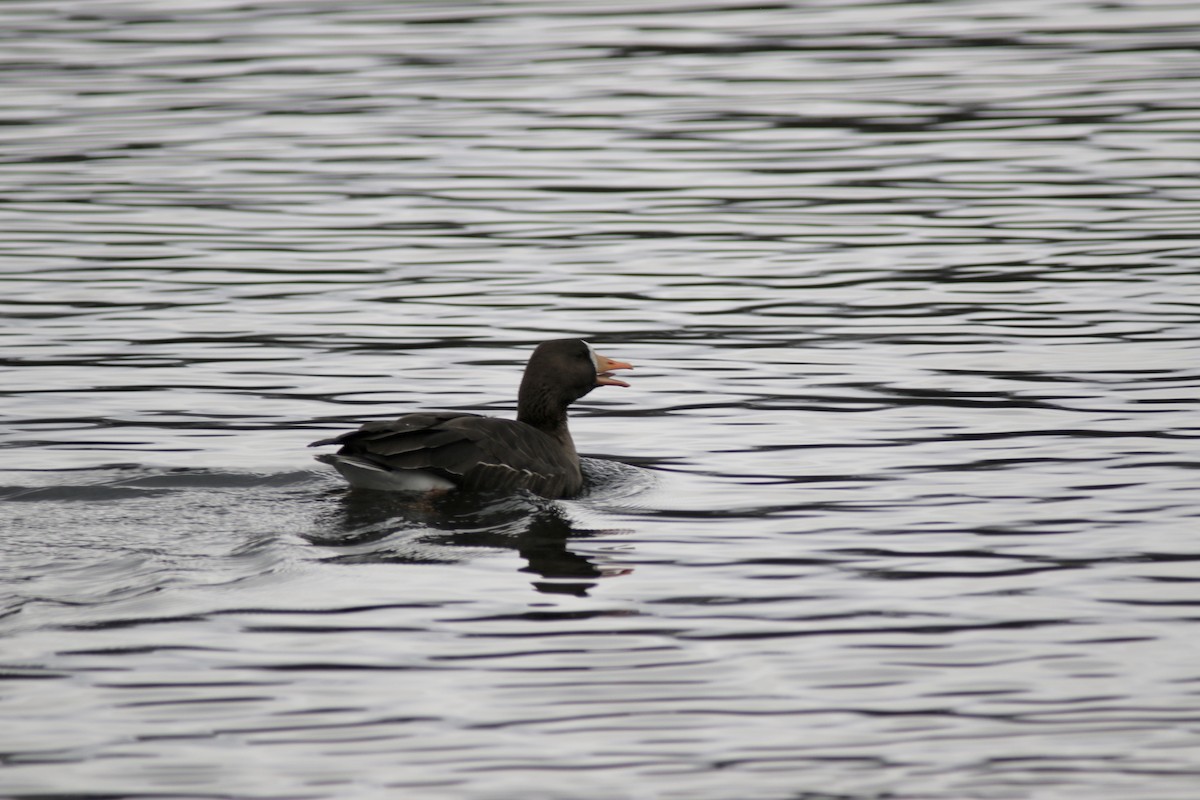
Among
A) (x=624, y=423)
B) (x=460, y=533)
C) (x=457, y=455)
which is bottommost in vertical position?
(x=624, y=423)

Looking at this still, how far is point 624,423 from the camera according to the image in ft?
43.3

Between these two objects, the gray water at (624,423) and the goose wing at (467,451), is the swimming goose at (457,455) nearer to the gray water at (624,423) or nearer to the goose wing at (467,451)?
the goose wing at (467,451)

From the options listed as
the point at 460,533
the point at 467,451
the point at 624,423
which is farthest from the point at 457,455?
the point at 624,423

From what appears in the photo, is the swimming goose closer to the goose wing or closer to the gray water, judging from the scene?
the goose wing

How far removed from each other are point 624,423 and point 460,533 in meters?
3.34

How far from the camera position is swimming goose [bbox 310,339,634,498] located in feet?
34.6

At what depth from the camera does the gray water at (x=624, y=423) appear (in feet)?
23.1

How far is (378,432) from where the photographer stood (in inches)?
416

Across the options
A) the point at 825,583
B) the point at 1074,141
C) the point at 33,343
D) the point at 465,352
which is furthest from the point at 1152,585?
the point at 1074,141

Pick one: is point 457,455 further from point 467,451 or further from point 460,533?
point 460,533

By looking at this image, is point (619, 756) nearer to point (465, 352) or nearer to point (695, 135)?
point (465, 352)

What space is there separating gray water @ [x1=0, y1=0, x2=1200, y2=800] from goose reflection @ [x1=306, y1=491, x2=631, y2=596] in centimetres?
4

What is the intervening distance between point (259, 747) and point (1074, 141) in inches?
701

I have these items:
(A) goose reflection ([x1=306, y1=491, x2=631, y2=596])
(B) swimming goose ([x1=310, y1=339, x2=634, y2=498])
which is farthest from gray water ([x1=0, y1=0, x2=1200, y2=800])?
(B) swimming goose ([x1=310, y1=339, x2=634, y2=498])
